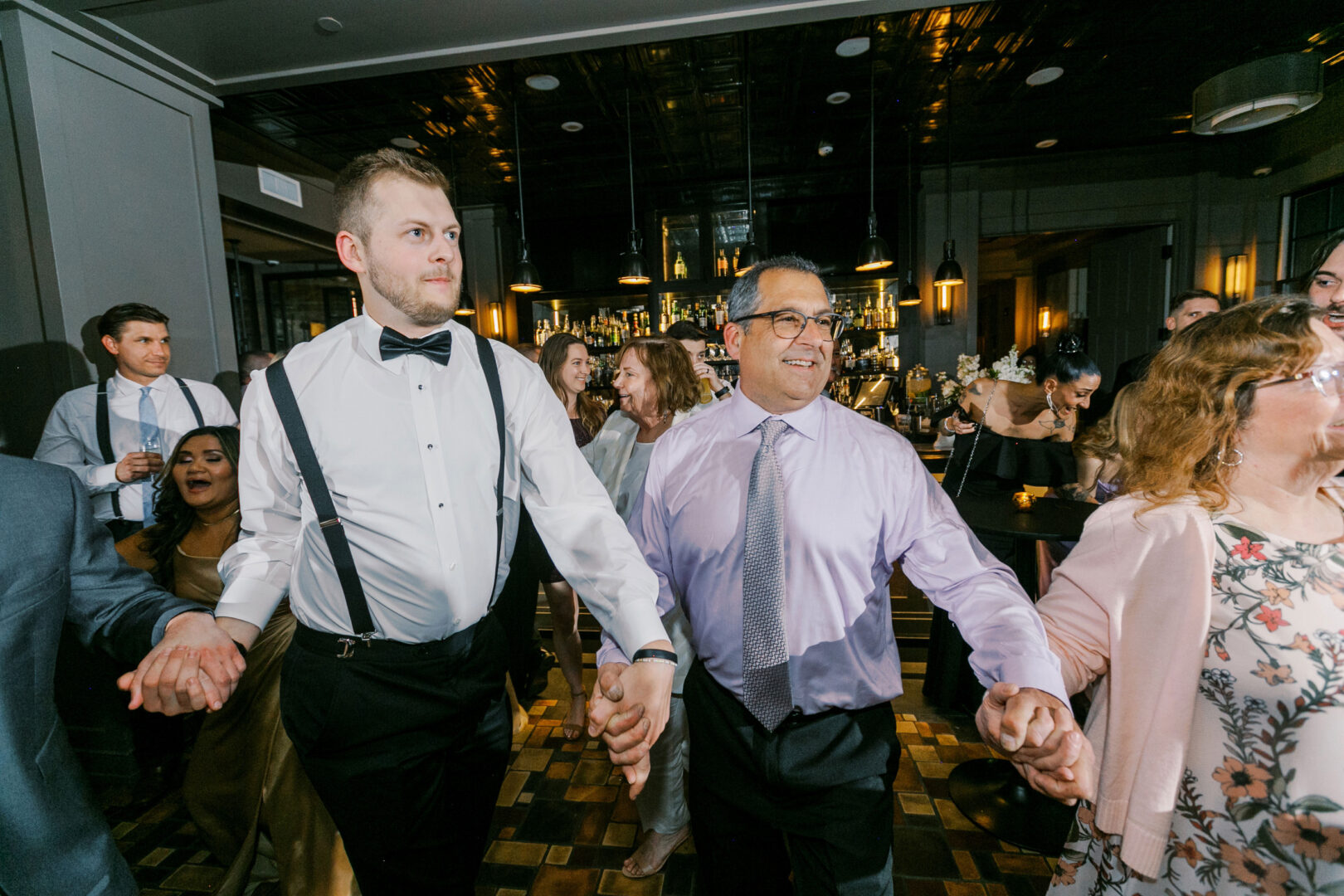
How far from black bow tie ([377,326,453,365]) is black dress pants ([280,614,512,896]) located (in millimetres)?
611

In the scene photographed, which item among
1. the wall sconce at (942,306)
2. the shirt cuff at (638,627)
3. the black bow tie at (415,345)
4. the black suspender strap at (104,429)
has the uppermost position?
the wall sconce at (942,306)

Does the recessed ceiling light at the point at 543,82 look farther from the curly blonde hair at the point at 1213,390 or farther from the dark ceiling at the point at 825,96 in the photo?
the curly blonde hair at the point at 1213,390

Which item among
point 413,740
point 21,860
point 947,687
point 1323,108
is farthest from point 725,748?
point 1323,108

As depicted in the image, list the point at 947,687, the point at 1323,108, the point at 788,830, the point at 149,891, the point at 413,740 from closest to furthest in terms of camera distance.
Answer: the point at 788,830, the point at 413,740, the point at 149,891, the point at 947,687, the point at 1323,108

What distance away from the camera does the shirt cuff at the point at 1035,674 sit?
0.87 metres

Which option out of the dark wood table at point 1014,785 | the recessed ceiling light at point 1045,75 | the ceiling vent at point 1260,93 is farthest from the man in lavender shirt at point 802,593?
the recessed ceiling light at point 1045,75

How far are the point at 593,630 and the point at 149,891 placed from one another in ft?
6.57

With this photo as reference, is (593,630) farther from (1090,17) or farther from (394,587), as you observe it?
(1090,17)

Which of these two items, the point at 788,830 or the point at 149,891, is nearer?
the point at 788,830

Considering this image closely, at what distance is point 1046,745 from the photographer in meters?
0.81

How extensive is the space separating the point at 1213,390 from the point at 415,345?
61.4 inches

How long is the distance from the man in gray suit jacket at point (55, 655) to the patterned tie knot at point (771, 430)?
1.03 meters

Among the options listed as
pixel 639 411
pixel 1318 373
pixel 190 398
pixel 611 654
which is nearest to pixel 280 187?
A: pixel 190 398

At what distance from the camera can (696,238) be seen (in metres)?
6.71
